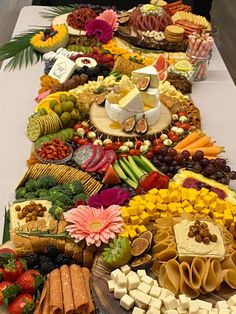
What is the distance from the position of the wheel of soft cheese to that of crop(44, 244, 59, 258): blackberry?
131 centimetres

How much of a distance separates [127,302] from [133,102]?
1662 mm

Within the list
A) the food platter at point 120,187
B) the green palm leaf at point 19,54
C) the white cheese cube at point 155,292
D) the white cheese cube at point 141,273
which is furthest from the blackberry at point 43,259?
the green palm leaf at point 19,54

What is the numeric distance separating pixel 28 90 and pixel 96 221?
208cm

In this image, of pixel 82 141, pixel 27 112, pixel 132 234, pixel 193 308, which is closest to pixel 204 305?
pixel 193 308

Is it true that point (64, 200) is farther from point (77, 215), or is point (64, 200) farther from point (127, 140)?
point (127, 140)

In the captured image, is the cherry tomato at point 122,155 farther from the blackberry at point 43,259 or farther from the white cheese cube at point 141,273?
the white cheese cube at point 141,273

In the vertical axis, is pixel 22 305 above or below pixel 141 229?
below

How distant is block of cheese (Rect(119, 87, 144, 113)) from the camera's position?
3.72m

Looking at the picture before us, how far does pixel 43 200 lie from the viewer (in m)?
3.14

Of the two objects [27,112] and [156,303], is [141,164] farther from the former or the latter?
[156,303]

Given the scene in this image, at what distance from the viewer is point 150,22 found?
5.32 meters

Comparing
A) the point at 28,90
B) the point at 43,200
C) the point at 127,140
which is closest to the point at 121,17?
the point at 28,90

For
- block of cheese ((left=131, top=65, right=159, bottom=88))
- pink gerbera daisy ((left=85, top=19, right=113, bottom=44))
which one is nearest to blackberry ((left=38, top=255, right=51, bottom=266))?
block of cheese ((left=131, top=65, right=159, bottom=88))

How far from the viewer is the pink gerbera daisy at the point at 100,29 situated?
5227 mm
